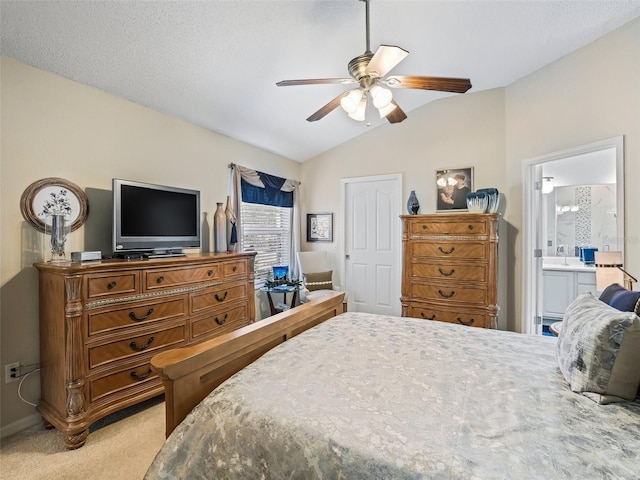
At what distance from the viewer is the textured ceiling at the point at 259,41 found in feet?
6.05

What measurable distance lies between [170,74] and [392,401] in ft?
8.66

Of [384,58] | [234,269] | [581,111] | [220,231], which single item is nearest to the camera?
[384,58]

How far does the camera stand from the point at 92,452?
1.82 metres

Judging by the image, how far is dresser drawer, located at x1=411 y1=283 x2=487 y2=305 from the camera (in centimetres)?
304

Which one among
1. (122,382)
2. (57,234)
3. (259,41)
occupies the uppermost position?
(259,41)

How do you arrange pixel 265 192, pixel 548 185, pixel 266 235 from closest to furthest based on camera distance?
pixel 265 192 → pixel 266 235 → pixel 548 185

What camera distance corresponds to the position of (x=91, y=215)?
2332 mm

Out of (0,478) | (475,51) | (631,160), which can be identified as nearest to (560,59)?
(475,51)

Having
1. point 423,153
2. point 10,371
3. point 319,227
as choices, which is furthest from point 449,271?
point 10,371

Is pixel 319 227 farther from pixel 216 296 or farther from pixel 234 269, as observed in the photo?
pixel 216 296

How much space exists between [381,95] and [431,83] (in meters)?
0.29

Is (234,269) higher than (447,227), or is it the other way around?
(447,227)

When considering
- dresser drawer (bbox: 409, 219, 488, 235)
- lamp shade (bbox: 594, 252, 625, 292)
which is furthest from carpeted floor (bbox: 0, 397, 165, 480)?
lamp shade (bbox: 594, 252, 625, 292)

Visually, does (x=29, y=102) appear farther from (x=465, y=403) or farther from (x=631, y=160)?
(x=631, y=160)
